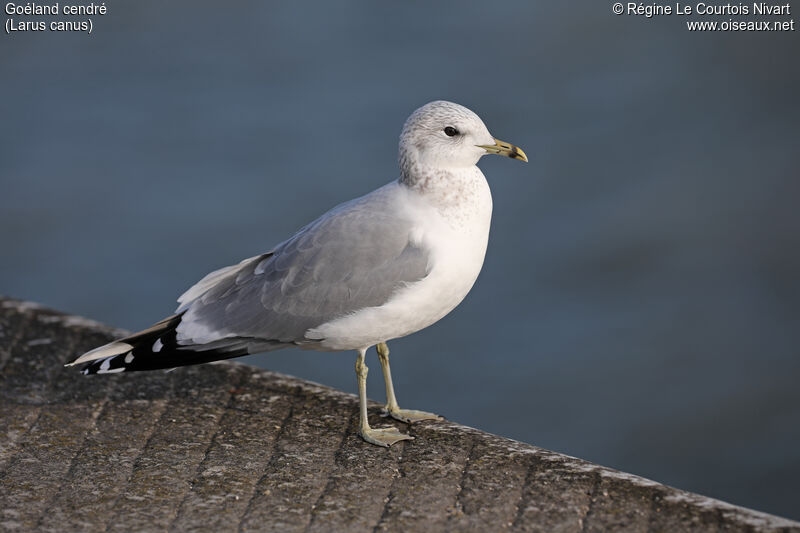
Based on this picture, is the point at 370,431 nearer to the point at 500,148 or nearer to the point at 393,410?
the point at 393,410

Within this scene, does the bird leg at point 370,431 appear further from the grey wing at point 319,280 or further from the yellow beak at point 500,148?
the yellow beak at point 500,148

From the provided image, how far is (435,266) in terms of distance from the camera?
3764 millimetres

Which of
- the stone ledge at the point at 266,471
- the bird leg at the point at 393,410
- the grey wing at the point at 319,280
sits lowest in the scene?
the stone ledge at the point at 266,471

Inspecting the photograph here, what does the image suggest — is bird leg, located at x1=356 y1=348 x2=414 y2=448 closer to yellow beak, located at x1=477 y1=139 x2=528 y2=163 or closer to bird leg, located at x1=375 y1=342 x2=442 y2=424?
bird leg, located at x1=375 y1=342 x2=442 y2=424

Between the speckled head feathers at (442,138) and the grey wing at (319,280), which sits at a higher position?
the speckled head feathers at (442,138)

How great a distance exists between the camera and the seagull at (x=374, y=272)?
149 inches

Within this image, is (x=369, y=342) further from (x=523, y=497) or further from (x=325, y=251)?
(x=523, y=497)

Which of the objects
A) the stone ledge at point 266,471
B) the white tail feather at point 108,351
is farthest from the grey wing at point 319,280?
the stone ledge at point 266,471

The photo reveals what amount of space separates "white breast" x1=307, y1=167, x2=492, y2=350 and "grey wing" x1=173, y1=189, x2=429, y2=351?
4cm

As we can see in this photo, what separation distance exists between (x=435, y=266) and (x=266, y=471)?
1.00 m

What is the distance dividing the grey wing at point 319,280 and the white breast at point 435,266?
4cm

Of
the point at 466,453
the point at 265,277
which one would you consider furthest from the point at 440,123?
the point at 466,453

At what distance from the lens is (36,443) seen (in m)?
3.98

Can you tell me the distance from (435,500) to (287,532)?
1.77 feet
